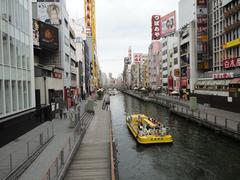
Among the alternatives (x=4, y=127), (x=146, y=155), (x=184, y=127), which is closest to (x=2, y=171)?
(x=4, y=127)

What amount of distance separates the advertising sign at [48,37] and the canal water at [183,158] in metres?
20.7

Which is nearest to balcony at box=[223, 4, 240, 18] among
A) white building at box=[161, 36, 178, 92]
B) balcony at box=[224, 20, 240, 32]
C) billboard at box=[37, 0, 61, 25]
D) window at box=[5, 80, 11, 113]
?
balcony at box=[224, 20, 240, 32]

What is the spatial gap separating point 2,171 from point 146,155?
15.0 meters

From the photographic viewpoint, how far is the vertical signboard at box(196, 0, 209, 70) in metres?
68.1

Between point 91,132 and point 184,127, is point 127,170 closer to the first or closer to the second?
point 91,132

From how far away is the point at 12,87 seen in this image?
27125 millimetres

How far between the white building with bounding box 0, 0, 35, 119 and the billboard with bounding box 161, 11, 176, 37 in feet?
318

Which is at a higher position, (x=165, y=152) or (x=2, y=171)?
(x=2, y=171)

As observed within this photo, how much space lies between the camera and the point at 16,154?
20.4 m

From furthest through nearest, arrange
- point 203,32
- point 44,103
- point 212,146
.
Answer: point 203,32
point 44,103
point 212,146

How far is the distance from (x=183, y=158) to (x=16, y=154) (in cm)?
1477

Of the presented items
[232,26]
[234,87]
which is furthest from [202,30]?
[234,87]

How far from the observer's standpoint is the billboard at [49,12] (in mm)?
50031

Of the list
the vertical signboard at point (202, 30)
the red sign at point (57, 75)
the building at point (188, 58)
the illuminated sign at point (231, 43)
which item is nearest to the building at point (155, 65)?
the building at point (188, 58)
